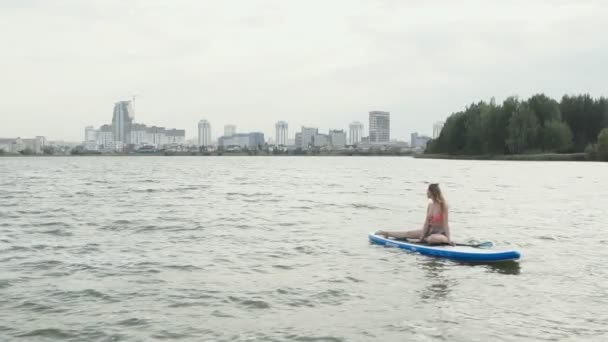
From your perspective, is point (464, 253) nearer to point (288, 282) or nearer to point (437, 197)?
point (437, 197)

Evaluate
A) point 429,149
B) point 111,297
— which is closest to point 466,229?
point 111,297

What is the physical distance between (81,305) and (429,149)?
167 m

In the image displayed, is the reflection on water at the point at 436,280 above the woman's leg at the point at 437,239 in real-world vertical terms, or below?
below

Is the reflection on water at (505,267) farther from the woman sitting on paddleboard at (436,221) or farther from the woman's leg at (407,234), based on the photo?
the woman's leg at (407,234)

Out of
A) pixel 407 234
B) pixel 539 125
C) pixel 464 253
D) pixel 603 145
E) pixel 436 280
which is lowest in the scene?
pixel 436 280

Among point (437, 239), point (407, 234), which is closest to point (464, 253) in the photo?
point (437, 239)

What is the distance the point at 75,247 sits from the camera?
18.8 metres

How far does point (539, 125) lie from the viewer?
117m

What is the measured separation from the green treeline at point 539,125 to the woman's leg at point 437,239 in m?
99.3

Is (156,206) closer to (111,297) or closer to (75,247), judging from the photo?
(75,247)

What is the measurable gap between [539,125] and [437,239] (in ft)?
357

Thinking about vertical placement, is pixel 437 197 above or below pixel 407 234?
above

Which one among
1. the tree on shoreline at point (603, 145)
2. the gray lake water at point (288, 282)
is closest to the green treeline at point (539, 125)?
the tree on shoreline at point (603, 145)

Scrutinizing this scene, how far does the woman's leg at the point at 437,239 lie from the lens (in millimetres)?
17250
